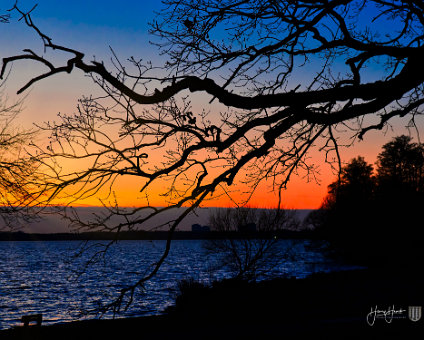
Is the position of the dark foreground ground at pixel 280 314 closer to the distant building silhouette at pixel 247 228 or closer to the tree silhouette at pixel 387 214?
the distant building silhouette at pixel 247 228

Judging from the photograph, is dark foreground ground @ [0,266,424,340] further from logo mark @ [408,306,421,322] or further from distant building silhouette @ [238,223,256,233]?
distant building silhouette @ [238,223,256,233]

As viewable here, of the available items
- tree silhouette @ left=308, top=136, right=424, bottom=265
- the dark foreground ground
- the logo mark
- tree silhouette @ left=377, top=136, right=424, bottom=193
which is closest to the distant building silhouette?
the dark foreground ground

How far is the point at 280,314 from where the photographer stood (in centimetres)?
1759

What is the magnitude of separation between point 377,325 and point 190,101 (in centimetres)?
712

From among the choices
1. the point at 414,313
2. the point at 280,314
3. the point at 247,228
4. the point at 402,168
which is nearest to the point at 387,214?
the point at 402,168

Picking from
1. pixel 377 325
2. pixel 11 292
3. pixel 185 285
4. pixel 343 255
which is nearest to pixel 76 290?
pixel 11 292

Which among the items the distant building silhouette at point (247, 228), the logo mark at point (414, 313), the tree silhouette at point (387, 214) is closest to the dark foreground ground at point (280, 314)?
the logo mark at point (414, 313)

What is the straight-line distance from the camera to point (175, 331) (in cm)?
1196

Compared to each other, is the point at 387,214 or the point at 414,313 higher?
the point at 387,214

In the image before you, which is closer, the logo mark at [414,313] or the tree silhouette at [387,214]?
the logo mark at [414,313]

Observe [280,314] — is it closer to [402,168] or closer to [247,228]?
[247,228]

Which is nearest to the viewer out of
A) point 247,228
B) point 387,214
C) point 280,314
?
point 280,314

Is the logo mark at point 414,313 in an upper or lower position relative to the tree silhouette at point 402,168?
lower

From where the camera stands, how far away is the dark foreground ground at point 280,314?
1070 cm
